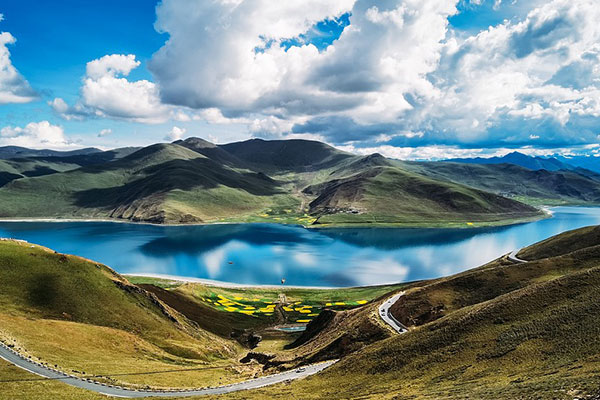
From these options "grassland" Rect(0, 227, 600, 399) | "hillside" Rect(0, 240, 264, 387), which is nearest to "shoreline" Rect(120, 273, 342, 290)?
"grassland" Rect(0, 227, 600, 399)

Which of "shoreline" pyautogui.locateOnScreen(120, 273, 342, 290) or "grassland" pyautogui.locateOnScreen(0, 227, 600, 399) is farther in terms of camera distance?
"shoreline" pyautogui.locateOnScreen(120, 273, 342, 290)

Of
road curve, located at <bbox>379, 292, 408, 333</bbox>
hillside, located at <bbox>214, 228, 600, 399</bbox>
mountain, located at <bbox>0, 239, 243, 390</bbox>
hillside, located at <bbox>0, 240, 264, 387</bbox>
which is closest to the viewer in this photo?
hillside, located at <bbox>214, 228, 600, 399</bbox>

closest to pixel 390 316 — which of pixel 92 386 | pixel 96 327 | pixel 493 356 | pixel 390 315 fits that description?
pixel 390 315

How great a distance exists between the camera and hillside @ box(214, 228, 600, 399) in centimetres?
3231

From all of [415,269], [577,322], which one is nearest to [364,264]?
[415,269]

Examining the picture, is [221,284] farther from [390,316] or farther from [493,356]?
[493,356]

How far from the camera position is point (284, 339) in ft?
294

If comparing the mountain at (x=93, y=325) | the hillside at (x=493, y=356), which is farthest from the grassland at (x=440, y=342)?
the mountain at (x=93, y=325)

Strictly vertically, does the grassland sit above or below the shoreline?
above

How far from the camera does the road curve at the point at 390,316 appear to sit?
63197 millimetres

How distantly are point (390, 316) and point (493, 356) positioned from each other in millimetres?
27586

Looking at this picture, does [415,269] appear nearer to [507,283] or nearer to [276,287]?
[276,287]

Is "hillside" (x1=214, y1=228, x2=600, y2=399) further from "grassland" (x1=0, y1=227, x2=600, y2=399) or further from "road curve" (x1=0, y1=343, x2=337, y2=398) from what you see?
"road curve" (x1=0, y1=343, x2=337, y2=398)

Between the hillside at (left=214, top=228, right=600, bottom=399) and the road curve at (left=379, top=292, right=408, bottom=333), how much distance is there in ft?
20.0
